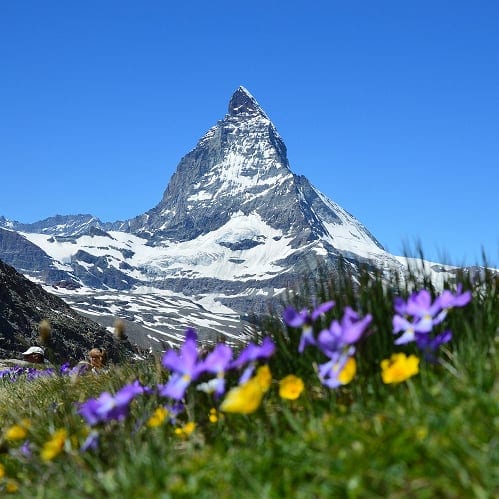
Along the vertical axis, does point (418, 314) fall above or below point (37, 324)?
below

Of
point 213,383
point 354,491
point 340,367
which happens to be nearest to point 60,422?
point 213,383

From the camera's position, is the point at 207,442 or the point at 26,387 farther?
the point at 26,387

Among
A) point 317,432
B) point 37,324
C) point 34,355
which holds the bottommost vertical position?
point 317,432

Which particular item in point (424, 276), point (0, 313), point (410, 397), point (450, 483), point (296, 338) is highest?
point (0, 313)

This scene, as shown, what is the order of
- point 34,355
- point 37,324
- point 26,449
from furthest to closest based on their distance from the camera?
point 37,324 < point 34,355 < point 26,449

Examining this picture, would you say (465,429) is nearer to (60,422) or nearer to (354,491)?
(354,491)

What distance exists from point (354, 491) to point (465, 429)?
0.49 metres

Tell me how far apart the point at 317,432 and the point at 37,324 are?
26.5m

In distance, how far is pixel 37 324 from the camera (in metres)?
27.4

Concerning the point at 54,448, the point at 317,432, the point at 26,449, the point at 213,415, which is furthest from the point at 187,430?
the point at 26,449

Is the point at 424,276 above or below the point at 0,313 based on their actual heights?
below

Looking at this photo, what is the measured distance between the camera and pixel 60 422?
4664mm

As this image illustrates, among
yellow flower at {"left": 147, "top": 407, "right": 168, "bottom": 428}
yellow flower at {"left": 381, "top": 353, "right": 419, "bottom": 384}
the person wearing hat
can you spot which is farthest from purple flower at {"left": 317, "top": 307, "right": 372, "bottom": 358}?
the person wearing hat

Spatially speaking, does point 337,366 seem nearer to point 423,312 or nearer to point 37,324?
point 423,312
